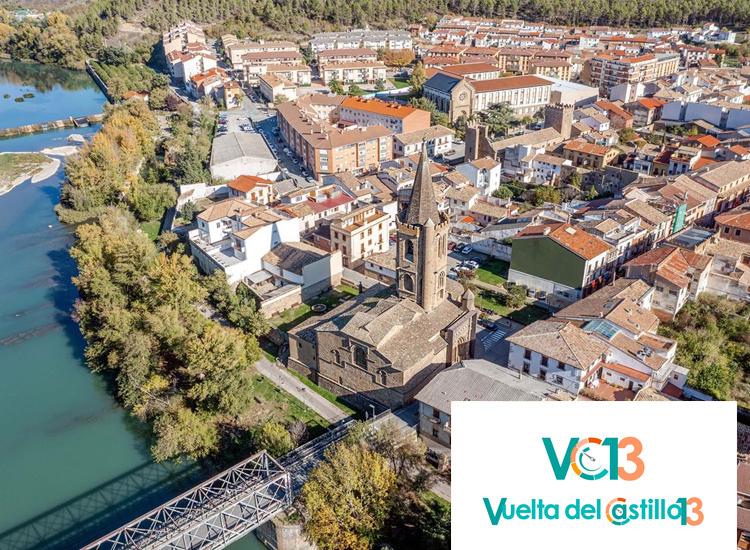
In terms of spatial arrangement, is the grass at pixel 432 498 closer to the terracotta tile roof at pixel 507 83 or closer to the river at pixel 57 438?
the river at pixel 57 438

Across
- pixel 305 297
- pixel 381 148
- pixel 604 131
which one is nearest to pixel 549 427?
pixel 305 297

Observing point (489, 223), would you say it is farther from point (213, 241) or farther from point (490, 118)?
point (490, 118)

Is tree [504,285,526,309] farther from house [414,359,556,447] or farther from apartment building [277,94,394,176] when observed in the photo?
apartment building [277,94,394,176]

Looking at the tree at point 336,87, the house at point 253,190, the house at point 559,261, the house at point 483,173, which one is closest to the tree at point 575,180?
the house at point 483,173

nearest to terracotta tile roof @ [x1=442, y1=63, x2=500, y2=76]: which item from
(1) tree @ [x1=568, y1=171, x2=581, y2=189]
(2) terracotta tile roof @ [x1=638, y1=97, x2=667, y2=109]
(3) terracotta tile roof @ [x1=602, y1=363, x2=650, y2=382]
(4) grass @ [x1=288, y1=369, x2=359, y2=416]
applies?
(2) terracotta tile roof @ [x1=638, y1=97, x2=667, y2=109]

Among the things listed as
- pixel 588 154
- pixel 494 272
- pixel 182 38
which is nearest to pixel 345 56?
pixel 182 38
